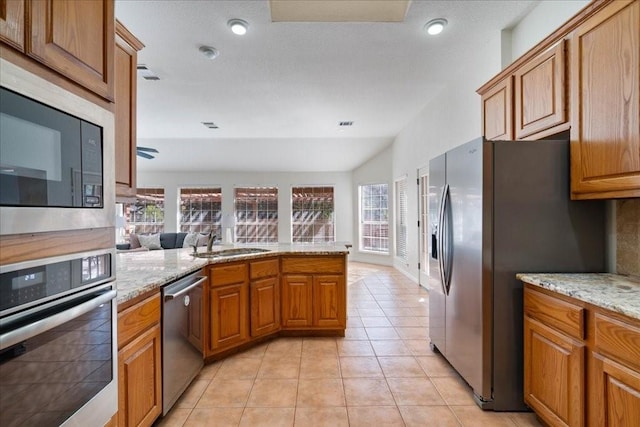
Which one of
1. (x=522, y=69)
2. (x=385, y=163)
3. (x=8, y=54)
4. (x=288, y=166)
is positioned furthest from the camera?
(x=288, y=166)

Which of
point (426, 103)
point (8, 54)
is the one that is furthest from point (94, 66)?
point (426, 103)

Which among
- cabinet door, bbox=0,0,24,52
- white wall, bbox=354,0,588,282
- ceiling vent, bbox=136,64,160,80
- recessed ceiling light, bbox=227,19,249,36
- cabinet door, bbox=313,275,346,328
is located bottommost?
cabinet door, bbox=313,275,346,328

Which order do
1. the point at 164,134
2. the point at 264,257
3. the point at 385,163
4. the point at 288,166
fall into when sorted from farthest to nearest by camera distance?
the point at 288,166, the point at 385,163, the point at 164,134, the point at 264,257

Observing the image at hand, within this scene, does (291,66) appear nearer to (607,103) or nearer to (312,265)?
(312,265)

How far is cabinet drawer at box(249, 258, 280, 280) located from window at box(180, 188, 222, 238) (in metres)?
5.53

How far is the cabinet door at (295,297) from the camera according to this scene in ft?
9.85

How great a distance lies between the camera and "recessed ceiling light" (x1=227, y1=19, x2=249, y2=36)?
244cm

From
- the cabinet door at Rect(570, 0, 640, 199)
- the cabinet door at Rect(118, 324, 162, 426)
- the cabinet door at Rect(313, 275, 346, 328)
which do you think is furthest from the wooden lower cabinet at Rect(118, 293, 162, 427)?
the cabinet door at Rect(570, 0, 640, 199)

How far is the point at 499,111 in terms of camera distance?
7.86 ft

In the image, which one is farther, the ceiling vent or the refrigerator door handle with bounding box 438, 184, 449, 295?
the ceiling vent

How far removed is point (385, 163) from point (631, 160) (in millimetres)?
5616

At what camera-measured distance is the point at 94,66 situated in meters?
1.00

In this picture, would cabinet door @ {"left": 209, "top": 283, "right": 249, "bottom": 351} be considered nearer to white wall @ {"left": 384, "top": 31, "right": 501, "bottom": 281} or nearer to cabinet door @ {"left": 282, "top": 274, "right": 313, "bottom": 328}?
cabinet door @ {"left": 282, "top": 274, "right": 313, "bottom": 328}

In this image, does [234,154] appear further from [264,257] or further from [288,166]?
[264,257]
